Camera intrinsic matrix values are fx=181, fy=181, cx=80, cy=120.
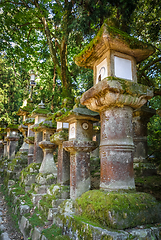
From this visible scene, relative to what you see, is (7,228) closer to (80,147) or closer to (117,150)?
(80,147)

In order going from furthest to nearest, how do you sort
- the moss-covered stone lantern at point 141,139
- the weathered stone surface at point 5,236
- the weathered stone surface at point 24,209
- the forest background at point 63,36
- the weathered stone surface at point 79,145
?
the forest background at point 63,36 → the moss-covered stone lantern at point 141,139 → the weathered stone surface at point 24,209 → the weathered stone surface at point 5,236 → the weathered stone surface at point 79,145

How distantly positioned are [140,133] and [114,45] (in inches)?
109

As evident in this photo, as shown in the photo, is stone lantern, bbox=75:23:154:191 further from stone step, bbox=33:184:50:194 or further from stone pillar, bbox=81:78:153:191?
stone step, bbox=33:184:50:194

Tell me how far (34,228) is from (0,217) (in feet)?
7.54

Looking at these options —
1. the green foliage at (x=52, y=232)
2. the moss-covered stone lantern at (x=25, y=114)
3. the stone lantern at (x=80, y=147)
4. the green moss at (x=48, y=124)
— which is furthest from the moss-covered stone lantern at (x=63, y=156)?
the moss-covered stone lantern at (x=25, y=114)

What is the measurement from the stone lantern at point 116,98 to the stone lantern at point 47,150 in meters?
2.58

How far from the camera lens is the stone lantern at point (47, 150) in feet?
17.7

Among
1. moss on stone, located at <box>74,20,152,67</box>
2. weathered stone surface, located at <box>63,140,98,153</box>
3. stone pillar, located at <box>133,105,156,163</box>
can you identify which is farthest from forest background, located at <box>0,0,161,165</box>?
weathered stone surface, located at <box>63,140,98,153</box>

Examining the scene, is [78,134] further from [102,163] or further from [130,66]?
[130,66]

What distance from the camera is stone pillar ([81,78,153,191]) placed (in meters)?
2.84

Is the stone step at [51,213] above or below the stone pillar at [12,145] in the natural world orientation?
below

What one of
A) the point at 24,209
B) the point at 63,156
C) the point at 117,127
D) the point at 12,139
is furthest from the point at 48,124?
the point at 12,139

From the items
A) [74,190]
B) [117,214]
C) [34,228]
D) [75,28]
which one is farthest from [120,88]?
[75,28]

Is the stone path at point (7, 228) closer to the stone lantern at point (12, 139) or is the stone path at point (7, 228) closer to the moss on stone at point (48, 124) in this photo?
the moss on stone at point (48, 124)
